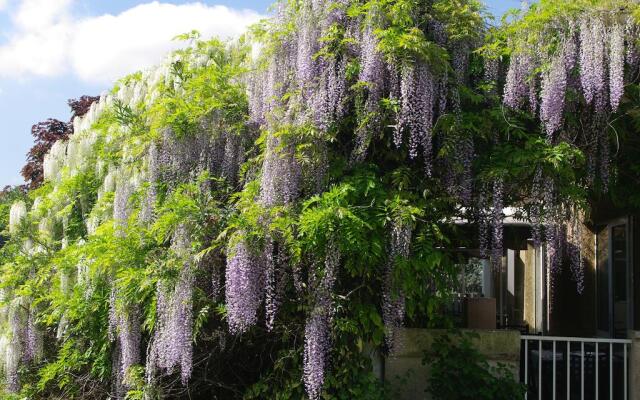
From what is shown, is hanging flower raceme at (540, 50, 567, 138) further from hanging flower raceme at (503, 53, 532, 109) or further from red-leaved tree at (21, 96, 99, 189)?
red-leaved tree at (21, 96, 99, 189)

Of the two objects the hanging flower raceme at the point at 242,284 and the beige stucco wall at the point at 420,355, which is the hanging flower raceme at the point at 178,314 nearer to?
the hanging flower raceme at the point at 242,284

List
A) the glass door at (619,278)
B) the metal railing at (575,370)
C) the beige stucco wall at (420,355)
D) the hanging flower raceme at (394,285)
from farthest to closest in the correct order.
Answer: the glass door at (619,278), the metal railing at (575,370), the beige stucco wall at (420,355), the hanging flower raceme at (394,285)

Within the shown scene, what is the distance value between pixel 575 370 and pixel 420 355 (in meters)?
1.70

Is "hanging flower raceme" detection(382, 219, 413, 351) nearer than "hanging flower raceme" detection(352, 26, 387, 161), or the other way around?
"hanging flower raceme" detection(382, 219, 413, 351)

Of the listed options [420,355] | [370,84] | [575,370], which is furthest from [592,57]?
[575,370]

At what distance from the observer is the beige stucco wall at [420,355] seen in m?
5.39

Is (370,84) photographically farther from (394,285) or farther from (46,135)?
(46,135)

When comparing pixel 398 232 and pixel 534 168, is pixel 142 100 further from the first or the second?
pixel 534 168

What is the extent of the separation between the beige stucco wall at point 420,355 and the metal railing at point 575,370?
0.29 meters

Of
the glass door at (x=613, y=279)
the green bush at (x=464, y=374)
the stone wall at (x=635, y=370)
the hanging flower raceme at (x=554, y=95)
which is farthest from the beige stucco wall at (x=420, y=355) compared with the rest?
the glass door at (x=613, y=279)

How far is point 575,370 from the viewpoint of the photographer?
6.16 m

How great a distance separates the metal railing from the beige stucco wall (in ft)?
0.95

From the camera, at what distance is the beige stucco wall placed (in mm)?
5395

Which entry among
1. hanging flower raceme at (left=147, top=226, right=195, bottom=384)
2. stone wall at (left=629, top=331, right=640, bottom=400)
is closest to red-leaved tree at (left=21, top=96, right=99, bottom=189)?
hanging flower raceme at (left=147, top=226, right=195, bottom=384)
